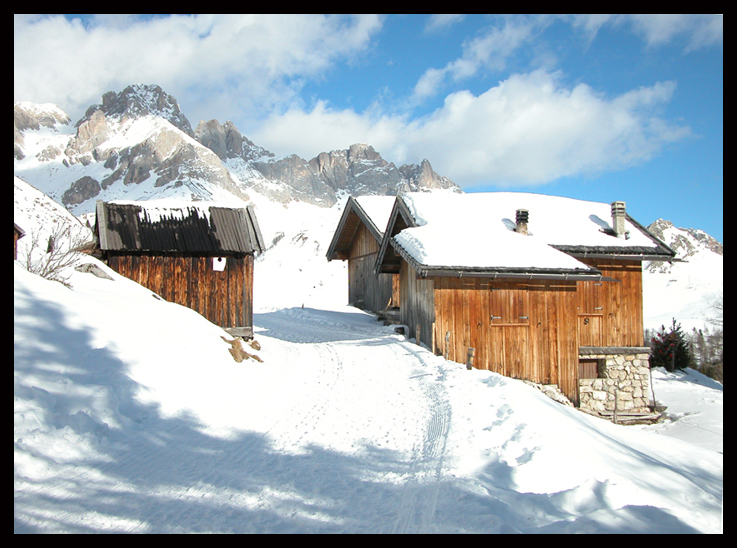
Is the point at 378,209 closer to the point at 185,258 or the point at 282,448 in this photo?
the point at 185,258

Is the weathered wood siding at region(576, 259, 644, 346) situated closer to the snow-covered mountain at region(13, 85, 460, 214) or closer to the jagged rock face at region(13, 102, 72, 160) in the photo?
the snow-covered mountain at region(13, 85, 460, 214)

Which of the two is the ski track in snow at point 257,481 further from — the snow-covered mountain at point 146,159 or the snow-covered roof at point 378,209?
the snow-covered mountain at point 146,159

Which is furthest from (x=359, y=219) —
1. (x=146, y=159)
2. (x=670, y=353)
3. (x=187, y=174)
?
(x=146, y=159)

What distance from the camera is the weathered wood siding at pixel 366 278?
20797 millimetres

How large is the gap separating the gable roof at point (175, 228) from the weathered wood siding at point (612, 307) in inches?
419

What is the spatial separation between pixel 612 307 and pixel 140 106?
645ft

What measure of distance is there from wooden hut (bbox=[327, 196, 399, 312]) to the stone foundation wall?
318 inches

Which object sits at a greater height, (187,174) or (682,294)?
(187,174)

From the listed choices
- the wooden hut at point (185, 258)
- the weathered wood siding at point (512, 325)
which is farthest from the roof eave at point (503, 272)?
the wooden hut at point (185, 258)

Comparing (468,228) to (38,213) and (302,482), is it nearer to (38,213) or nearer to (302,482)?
(302,482)

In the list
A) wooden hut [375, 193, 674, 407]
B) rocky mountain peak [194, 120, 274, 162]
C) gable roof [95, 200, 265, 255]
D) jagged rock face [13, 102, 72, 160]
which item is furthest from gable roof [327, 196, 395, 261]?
jagged rock face [13, 102, 72, 160]

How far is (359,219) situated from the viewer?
22.8 meters

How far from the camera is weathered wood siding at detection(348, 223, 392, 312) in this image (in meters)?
20.8
